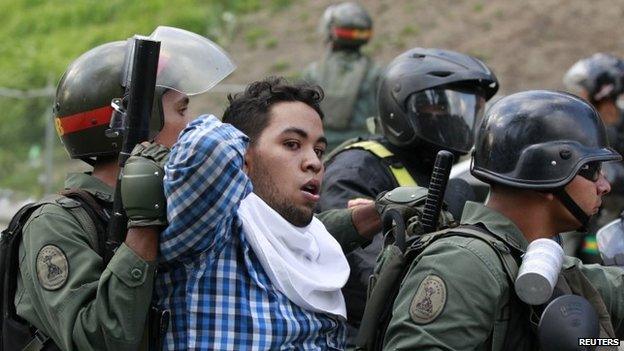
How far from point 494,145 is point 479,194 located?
12.5ft

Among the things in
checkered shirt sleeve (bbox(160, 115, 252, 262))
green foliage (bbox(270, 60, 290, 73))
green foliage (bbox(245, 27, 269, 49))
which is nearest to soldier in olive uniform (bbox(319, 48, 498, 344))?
checkered shirt sleeve (bbox(160, 115, 252, 262))

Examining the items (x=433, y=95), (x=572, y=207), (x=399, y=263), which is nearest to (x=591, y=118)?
(x=572, y=207)

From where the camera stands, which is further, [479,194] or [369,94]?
[369,94]

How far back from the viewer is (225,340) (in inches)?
145

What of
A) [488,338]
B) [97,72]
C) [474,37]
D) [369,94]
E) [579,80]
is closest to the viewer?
[488,338]

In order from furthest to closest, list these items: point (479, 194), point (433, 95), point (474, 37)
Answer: point (474, 37) → point (479, 194) → point (433, 95)

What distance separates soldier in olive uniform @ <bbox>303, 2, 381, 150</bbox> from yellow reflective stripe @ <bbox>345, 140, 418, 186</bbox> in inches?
188

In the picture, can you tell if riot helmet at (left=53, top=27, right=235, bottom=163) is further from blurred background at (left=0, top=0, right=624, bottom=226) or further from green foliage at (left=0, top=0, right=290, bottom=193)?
green foliage at (left=0, top=0, right=290, bottom=193)

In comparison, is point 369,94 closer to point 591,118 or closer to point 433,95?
point 433,95

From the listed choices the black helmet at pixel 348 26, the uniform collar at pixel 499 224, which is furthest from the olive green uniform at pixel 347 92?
the uniform collar at pixel 499 224

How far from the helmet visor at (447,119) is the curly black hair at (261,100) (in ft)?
4.96

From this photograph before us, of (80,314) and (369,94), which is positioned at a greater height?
(80,314)

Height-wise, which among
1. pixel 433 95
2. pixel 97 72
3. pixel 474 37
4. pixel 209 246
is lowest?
pixel 474 37

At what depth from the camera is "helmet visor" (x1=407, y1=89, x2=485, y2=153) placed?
5.69 m
